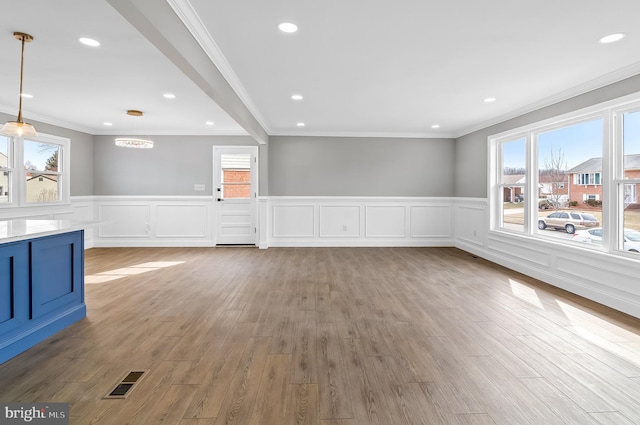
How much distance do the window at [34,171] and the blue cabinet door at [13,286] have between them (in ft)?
12.7

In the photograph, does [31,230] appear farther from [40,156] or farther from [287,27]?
[40,156]

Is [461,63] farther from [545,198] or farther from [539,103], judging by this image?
[545,198]

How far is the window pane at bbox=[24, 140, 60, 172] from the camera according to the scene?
19.0 feet

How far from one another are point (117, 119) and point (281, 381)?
19.6ft

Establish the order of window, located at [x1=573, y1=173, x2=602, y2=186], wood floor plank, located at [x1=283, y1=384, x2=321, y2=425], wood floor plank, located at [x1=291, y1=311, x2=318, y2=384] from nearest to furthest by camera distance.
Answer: wood floor plank, located at [x1=283, y1=384, x2=321, y2=425], wood floor plank, located at [x1=291, y1=311, x2=318, y2=384], window, located at [x1=573, y1=173, x2=602, y2=186]

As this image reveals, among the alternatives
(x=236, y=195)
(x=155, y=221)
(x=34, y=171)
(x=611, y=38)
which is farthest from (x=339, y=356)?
(x=34, y=171)

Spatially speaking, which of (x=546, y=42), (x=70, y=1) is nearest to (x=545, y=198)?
(x=546, y=42)

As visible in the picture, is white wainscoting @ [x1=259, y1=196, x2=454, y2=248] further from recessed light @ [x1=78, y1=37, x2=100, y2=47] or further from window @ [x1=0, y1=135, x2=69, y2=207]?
recessed light @ [x1=78, y1=37, x2=100, y2=47]

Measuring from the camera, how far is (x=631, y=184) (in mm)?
3586

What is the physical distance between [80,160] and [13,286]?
5.43 meters

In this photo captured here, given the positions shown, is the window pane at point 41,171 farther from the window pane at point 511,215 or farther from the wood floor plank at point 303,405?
the window pane at point 511,215

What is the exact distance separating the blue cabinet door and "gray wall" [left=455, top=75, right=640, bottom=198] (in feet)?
18.8

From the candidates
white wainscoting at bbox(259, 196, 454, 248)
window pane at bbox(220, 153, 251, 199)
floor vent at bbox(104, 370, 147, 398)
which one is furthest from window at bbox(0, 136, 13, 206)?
floor vent at bbox(104, 370, 147, 398)

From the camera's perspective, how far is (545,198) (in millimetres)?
4891
